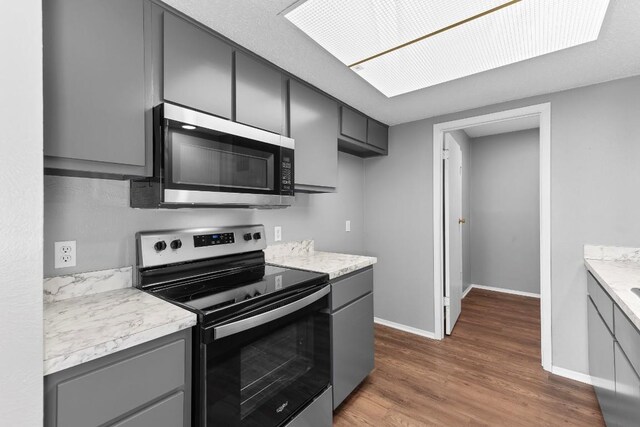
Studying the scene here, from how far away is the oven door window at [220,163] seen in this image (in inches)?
52.6

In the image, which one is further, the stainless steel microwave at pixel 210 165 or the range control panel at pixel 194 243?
the range control panel at pixel 194 243

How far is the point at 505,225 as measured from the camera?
452cm

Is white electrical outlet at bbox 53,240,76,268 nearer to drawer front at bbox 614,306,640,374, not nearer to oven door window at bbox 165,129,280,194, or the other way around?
oven door window at bbox 165,129,280,194

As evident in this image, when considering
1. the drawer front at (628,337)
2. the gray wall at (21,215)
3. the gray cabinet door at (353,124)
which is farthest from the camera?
the gray cabinet door at (353,124)

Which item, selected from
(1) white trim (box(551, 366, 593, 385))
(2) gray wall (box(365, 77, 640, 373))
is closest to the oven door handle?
(2) gray wall (box(365, 77, 640, 373))

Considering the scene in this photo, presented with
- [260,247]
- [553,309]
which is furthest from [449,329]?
[260,247]

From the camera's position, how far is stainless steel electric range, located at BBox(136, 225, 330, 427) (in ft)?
3.73

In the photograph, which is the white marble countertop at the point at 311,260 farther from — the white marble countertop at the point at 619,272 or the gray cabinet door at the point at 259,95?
the white marble countertop at the point at 619,272

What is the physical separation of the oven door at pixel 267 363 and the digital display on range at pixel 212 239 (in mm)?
616

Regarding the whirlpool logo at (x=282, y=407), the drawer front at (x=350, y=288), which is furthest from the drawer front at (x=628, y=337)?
the whirlpool logo at (x=282, y=407)

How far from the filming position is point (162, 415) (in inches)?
40.1

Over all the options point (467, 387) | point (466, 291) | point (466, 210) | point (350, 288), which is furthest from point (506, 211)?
point (350, 288)

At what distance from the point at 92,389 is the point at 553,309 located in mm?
2921

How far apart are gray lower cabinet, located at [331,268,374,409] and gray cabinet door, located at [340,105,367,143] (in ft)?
3.88
